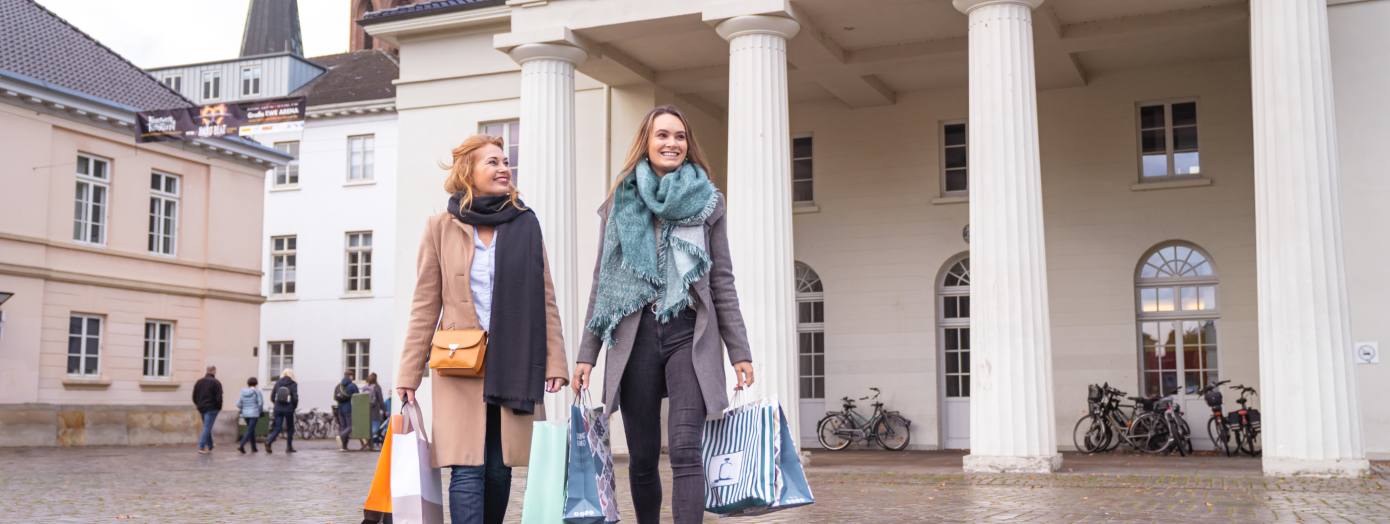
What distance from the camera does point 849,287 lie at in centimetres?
2434

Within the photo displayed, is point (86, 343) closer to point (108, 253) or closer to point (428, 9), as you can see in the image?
point (108, 253)

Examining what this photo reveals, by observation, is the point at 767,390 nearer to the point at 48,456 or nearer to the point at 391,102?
the point at 48,456

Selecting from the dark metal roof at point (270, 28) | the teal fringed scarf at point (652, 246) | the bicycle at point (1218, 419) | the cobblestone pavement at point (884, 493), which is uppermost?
the dark metal roof at point (270, 28)

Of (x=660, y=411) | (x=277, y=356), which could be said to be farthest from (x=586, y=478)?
(x=277, y=356)

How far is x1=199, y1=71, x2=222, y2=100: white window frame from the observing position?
5494cm

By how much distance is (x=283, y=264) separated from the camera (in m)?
46.3

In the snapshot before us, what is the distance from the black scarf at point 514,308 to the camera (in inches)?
213

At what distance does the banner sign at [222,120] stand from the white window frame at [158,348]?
16.0 feet

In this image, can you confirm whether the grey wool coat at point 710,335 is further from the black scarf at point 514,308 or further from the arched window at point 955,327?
the arched window at point 955,327

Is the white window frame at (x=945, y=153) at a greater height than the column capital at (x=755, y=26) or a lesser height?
lesser

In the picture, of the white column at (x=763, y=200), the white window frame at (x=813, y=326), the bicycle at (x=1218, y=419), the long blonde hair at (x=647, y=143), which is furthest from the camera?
the white window frame at (x=813, y=326)

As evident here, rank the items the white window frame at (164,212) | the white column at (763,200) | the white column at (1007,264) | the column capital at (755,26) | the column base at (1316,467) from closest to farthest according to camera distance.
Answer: the column base at (1316,467) < the white column at (1007,264) < the white column at (763,200) < the column capital at (755,26) < the white window frame at (164,212)

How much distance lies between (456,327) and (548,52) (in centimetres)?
1402

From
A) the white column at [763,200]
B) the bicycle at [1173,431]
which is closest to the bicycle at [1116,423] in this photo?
the bicycle at [1173,431]
